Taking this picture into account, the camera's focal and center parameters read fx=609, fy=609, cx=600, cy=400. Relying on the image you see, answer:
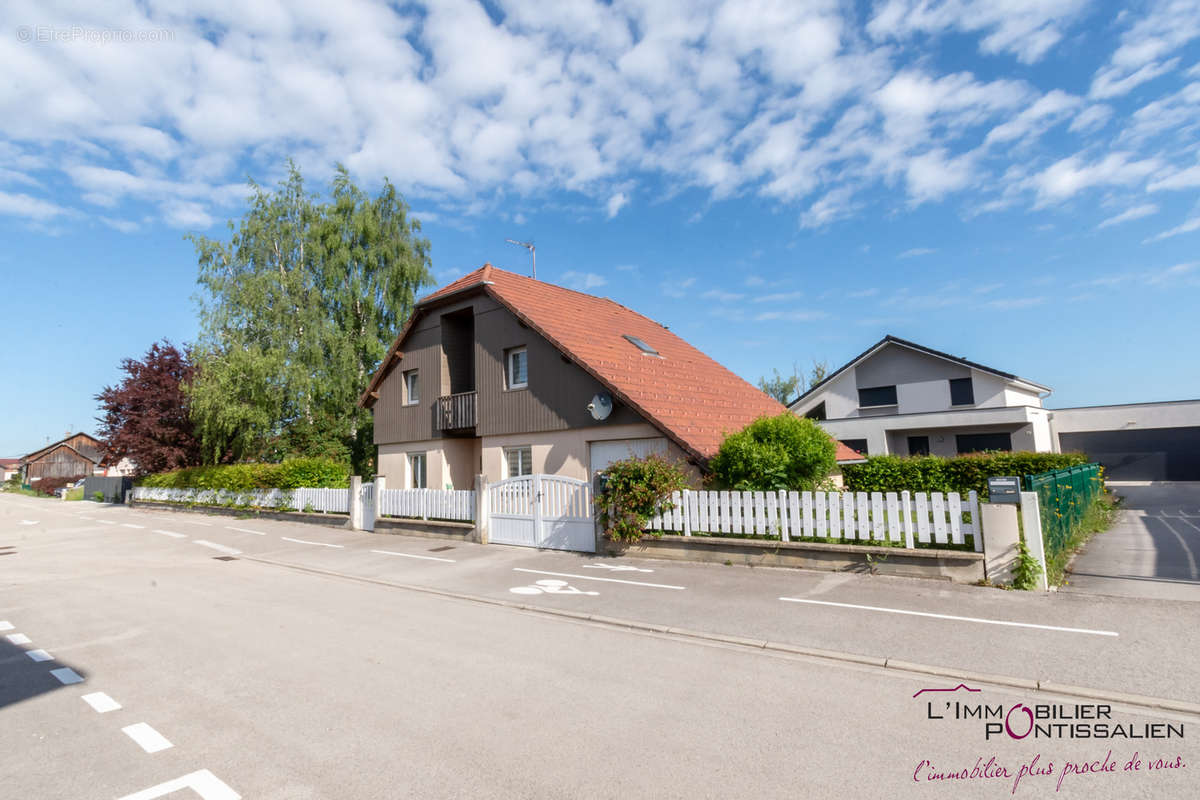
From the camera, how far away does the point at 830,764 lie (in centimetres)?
362

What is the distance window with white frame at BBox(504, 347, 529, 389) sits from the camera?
17875mm

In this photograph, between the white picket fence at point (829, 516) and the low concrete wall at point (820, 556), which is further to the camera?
the white picket fence at point (829, 516)

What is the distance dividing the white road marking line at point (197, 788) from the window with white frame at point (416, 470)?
17939mm

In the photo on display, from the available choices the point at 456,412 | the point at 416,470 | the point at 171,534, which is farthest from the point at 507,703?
the point at 171,534

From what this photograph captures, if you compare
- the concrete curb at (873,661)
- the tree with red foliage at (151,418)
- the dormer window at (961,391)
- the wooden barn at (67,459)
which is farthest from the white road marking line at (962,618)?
the wooden barn at (67,459)

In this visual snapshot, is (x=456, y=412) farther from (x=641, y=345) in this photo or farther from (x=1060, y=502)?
(x=1060, y=502)

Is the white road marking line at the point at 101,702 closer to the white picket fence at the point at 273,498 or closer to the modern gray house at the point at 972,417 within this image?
the white picket fence at the point at 273,498

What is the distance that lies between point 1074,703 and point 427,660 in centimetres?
535

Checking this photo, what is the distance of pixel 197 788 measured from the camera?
3469 mm

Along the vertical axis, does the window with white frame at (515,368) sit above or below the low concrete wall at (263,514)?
above

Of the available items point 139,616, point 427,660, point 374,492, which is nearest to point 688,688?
point 427,660

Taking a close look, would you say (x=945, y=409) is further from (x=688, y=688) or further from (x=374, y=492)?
(x=688, y=688)

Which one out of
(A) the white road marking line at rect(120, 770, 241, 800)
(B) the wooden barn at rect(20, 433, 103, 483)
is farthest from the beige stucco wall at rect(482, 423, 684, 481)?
(B) the wooden barn at rect(20, 433, 103, 483)

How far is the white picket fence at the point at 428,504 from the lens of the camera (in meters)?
15.4
